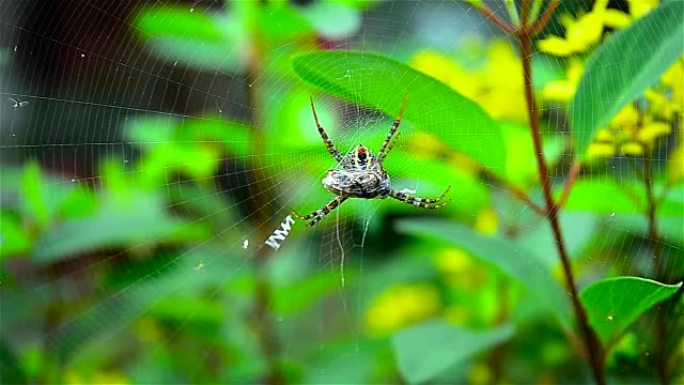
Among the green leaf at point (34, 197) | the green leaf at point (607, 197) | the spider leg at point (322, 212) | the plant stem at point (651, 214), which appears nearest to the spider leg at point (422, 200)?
the spider leg at point (322, 212)

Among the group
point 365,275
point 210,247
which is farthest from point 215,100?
point 365,275

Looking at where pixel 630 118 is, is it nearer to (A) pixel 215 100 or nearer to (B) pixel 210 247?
→ (B) pixel 210 247

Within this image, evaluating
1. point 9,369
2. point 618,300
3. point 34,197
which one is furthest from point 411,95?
point 9,369

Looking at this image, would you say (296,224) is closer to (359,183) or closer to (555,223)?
(359,183)

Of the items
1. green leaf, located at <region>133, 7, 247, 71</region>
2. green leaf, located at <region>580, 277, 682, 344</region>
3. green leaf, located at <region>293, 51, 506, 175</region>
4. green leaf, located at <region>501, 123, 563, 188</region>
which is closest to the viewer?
green leaf, located at <region>580, 277, 682, 344</region>

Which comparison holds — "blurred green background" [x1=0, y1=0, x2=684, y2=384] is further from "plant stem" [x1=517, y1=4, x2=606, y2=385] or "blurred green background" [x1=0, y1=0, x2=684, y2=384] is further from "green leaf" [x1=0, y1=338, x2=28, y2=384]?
"plant stem" [x1=517, y1=4, x2=606, y2=385]

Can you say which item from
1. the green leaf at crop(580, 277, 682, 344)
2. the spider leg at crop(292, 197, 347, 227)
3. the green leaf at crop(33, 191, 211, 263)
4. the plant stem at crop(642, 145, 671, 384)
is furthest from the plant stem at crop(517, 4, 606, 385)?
the green leaf at crop(33, 191, 211, 263)
